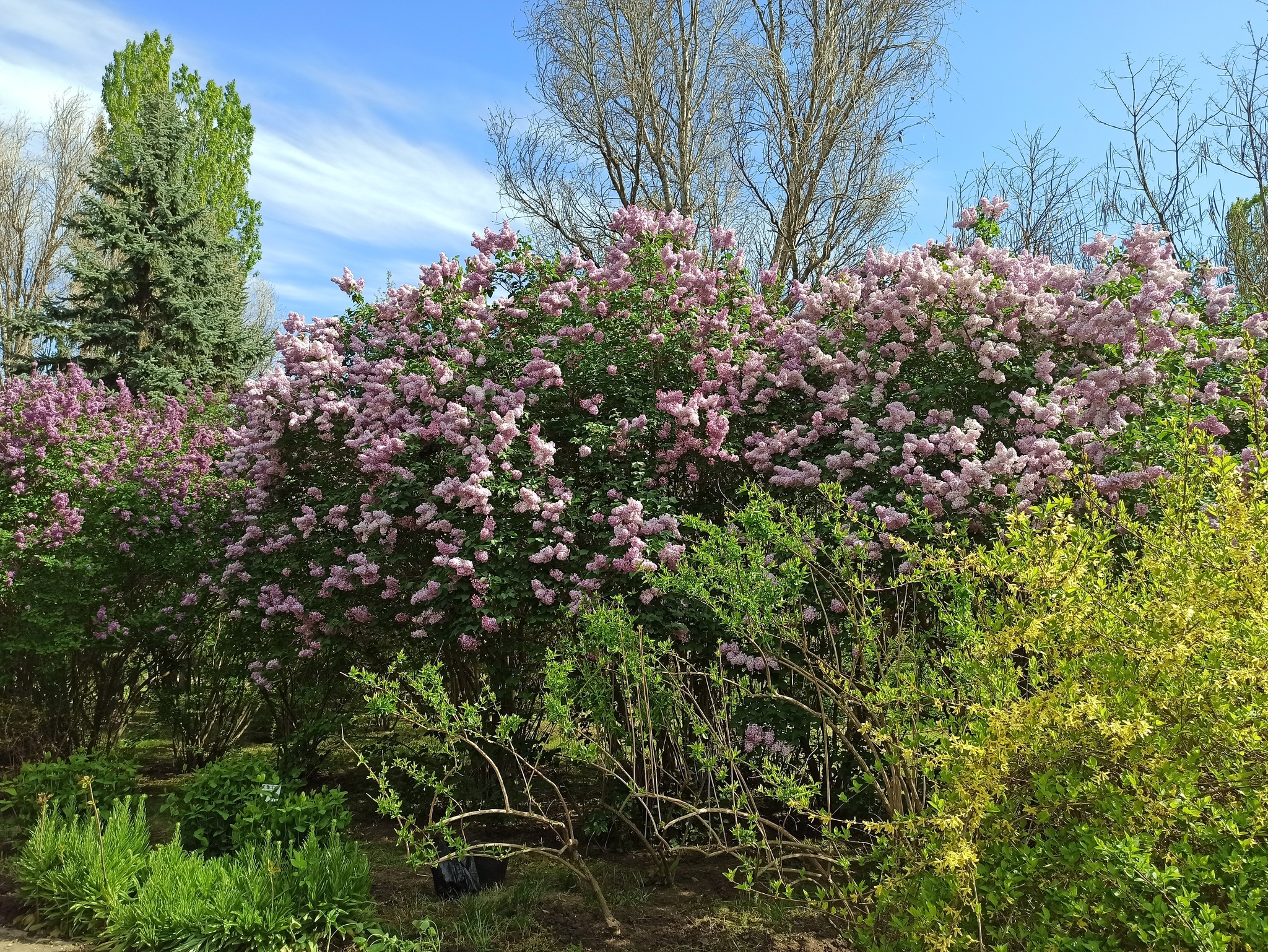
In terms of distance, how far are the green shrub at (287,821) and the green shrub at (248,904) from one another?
35 cm

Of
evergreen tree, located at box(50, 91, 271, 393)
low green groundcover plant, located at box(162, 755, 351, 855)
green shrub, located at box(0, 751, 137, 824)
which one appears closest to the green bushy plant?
low green groundcover plant, located at box(162, 755, 351, 855)

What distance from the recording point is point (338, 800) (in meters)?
4.82

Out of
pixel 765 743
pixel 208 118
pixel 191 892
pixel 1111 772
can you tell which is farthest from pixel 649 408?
pixel 208 118

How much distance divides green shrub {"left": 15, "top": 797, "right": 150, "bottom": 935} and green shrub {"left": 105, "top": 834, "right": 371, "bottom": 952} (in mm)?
168

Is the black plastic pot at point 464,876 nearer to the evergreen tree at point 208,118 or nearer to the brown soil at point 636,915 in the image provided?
the brown soil at point 636,915

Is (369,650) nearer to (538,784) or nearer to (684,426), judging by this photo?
(538,784)

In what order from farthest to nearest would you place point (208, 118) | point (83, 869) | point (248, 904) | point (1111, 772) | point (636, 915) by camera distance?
point (208, 118) → point (83, 869) → point (636, 915) → point (248, 904) → point (1111, 772)

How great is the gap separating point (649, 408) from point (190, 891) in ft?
11.1

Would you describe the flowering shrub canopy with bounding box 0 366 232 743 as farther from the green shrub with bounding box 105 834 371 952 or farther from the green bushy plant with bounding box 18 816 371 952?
the green shrub with bounding box 105 834 371 952

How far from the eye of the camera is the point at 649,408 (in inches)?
216

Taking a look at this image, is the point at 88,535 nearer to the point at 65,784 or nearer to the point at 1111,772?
the point at 65,784

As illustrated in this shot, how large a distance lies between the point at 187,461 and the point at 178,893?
4.42m

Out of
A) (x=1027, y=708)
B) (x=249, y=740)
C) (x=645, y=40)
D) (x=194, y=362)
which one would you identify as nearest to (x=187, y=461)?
(x=249, y=740)

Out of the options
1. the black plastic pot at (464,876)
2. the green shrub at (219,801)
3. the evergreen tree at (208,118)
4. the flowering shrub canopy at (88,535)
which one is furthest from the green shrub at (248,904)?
the evergreen tree at (208,118)
